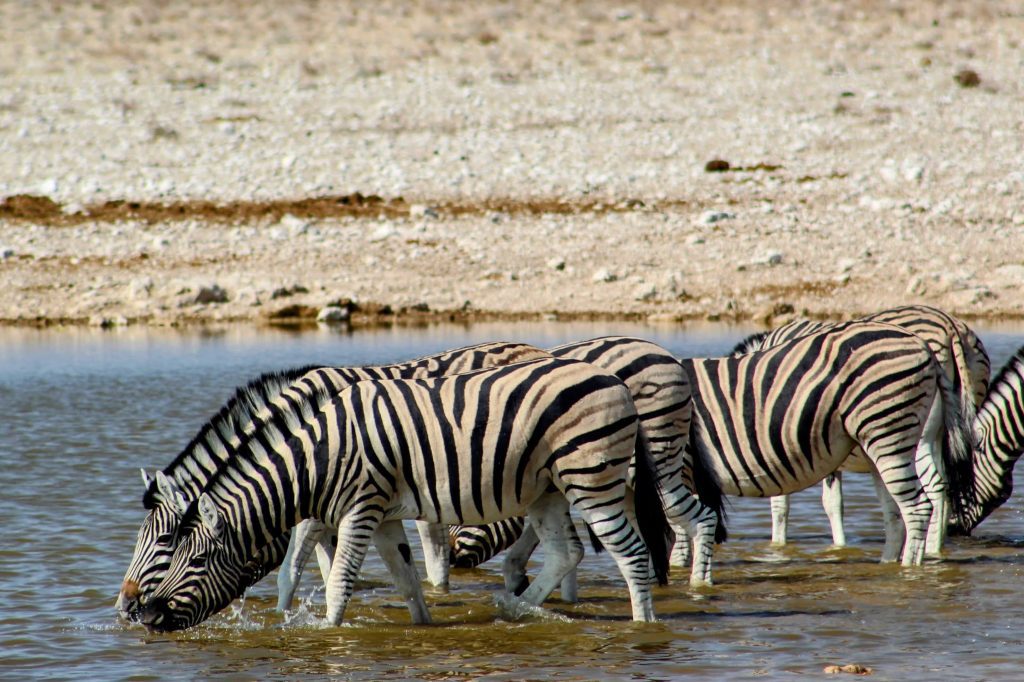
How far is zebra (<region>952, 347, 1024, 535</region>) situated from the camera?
10.2 m

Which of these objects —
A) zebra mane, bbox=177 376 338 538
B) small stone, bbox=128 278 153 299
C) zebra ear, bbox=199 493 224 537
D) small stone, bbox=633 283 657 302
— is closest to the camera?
zebra ear, bbox=199 493 224 537

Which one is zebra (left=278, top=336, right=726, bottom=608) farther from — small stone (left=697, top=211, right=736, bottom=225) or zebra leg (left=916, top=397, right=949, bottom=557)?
small stone (left=697, top=211, right=736, bottom=225)

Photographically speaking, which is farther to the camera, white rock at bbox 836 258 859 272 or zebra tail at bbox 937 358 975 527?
white rock at bbox 836 258 859 272

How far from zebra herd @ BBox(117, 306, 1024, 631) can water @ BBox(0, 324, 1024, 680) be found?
0.78 ft

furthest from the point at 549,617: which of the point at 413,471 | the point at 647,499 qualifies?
the point at 413,471


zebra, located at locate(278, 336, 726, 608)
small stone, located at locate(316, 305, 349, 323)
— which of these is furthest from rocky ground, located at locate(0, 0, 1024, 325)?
zebra, located at locate(278, 336, 726, 608)

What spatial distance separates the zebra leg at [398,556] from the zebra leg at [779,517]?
10.5ft

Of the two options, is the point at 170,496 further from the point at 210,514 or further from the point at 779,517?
the point at 779,517

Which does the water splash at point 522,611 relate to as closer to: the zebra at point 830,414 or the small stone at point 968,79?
the zebra at point 830,414

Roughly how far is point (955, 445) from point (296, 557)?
178 inches

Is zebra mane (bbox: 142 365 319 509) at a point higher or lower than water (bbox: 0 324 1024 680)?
higher

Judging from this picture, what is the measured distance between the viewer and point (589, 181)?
25.9 meters

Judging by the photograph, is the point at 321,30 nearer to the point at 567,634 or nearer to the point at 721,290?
the point at 721,290

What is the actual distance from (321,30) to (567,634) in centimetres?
3294
